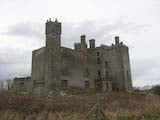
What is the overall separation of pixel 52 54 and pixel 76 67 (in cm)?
596

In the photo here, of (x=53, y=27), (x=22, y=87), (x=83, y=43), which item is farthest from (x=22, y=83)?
(x=83, y=43)

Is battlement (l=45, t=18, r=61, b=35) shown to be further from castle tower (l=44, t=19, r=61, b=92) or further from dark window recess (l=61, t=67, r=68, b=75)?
dark window recess (l=61, t=67, r=68, b=75)

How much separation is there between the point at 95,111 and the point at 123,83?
43040 millimetres

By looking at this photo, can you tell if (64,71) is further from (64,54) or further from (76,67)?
(76,67)

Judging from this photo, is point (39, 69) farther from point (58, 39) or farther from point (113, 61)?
point (113, 61)

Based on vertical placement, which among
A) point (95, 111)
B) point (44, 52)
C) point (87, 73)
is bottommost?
point (95, 111)

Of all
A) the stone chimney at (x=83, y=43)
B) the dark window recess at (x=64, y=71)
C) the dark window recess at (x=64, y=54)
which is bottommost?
the dark window recess at (x=64, y=71)

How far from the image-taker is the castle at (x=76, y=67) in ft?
138

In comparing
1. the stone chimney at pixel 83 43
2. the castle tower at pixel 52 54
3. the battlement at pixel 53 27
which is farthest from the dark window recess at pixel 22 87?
the stone chimney at pixel 83 43

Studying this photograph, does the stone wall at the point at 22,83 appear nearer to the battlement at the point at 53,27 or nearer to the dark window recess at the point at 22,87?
the dark window recess at the point at 22,87

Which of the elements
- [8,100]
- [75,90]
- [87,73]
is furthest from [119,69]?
[8,100]

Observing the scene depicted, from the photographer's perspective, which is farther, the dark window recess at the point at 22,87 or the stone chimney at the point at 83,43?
the stone chimney at the point at 83,43

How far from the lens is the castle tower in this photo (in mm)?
41200

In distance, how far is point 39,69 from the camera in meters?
44.0
